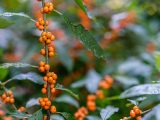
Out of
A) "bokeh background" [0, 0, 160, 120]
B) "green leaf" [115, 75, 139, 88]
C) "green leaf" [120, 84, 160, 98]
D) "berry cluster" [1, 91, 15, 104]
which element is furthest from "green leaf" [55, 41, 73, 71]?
"berry cluster" [1, 91, 15, 104]

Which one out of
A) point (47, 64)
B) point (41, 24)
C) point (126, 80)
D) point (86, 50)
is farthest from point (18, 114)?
point (86, 50)

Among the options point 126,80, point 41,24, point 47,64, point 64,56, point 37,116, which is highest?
point 64,56

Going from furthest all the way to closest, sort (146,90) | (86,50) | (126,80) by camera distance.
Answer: (86,50) < (126,80) < (146,90)

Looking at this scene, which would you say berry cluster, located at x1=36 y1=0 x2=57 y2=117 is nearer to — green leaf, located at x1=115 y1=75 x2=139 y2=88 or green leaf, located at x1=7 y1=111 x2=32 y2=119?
green leaf, located at x1=7 y1=111 x2=32 y2=119

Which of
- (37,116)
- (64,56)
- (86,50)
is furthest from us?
(86,50)

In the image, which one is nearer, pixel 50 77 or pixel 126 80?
pixel 50 77

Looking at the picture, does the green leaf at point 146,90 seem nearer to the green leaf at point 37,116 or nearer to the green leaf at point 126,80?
the green leaf at point 37,116

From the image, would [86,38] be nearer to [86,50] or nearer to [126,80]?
[126,80]

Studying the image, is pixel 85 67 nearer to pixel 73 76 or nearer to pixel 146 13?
pixel 73 76
